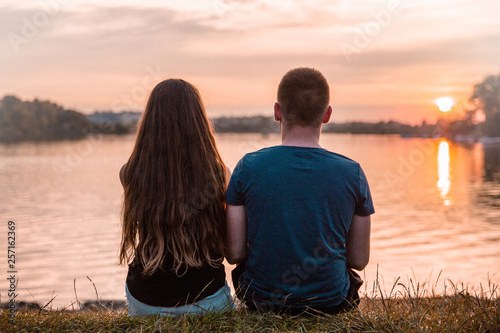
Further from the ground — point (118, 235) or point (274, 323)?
point (274, 323)

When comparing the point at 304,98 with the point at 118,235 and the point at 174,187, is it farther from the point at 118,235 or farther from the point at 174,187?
the point at 118,235

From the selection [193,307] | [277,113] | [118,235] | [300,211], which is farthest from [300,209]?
[118,235]

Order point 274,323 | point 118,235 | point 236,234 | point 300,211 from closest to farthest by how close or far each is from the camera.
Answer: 1. point 300,211
2. point 274,323
3. point 236,234
4. point 118,235

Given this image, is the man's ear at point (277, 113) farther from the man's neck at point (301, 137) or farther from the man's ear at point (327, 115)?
the man's ear at point (327, 115)

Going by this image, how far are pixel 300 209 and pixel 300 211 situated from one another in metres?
0.01

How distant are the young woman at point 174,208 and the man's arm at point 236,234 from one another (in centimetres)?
7

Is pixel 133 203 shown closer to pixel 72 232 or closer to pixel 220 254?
pixel 220 254

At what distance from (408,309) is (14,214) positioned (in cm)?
1961

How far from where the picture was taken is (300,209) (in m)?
2.66

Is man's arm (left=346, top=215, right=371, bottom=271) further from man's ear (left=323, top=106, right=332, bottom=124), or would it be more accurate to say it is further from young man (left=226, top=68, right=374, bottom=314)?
man's ear (left=323, top=106, right=332, bottom=124)

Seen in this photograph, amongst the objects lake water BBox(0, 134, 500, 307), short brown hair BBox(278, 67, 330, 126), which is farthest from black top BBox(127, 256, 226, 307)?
short brown hair BBox(278, 67, 330, 126)

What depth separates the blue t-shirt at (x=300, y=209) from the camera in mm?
2652

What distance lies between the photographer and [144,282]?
2955 mm

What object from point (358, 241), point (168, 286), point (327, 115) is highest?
point (327, 115)
